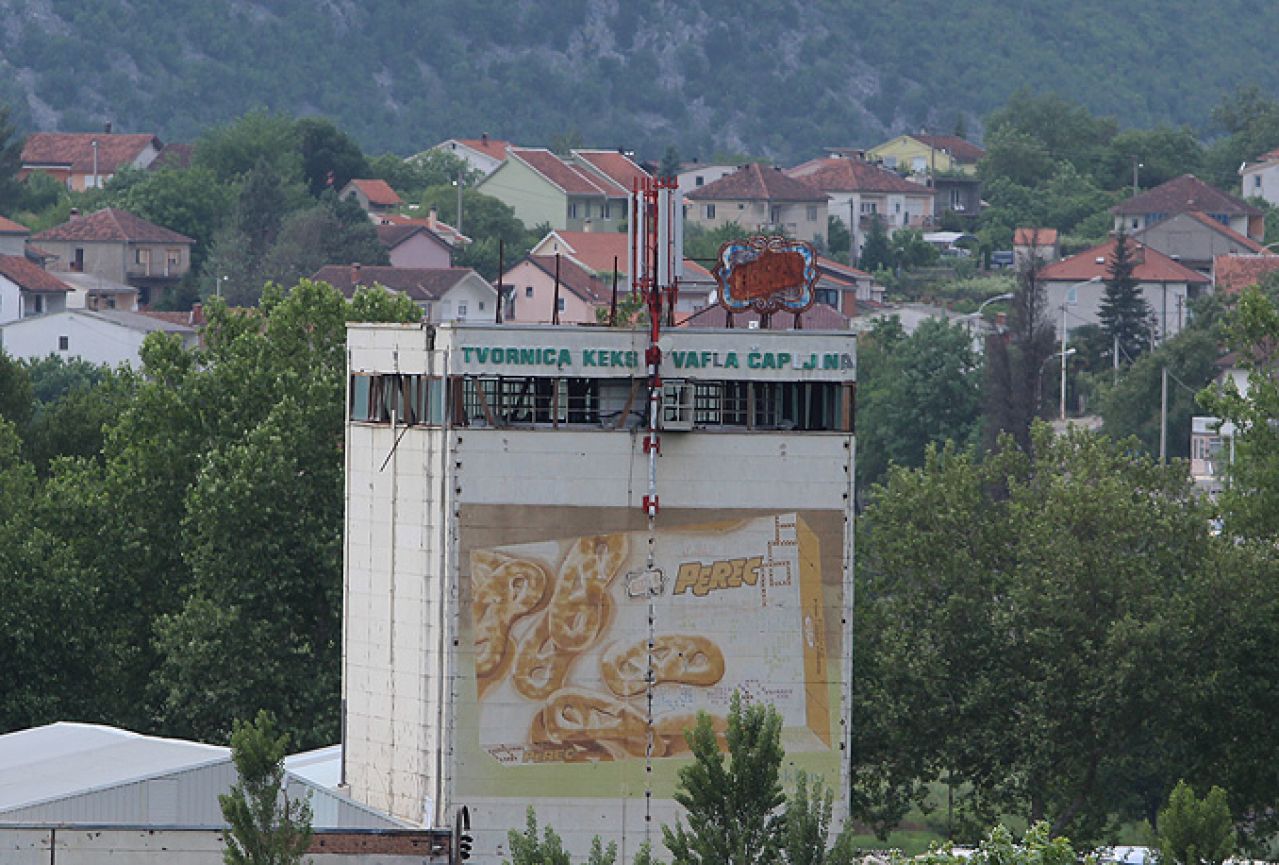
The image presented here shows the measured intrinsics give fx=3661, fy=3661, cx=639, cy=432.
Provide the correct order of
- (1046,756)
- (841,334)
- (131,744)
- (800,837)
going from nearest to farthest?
(800,837)
(841,334)
(131,744)
(1046,756)

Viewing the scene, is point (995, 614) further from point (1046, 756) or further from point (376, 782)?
point (376, 782)

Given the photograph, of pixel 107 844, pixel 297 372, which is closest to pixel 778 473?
pixel 107 844

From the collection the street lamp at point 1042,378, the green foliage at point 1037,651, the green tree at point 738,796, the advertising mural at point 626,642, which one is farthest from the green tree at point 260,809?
the street lamp at point 1042,378

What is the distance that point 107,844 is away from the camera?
5447cm

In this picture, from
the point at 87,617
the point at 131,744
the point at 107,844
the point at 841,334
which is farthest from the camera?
the point at 87,617

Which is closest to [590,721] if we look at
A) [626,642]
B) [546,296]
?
[626,642]

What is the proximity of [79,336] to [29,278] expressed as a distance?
51.9ft

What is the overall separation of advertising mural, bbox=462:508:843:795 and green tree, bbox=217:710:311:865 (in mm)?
7540

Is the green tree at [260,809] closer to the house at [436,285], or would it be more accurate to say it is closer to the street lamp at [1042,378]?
the street lamp at [1042,378]

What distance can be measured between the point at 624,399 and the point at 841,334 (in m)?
3.62

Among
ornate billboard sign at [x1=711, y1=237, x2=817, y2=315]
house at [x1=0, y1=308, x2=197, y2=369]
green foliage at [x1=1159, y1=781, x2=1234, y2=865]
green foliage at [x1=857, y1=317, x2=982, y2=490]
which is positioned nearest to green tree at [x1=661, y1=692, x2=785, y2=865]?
green foliage at [x1=1159, y1=781, x2=1234, y2=865]

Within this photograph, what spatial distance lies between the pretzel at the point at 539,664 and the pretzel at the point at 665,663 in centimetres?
69

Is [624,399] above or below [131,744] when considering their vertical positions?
above

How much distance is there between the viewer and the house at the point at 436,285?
19075cm
